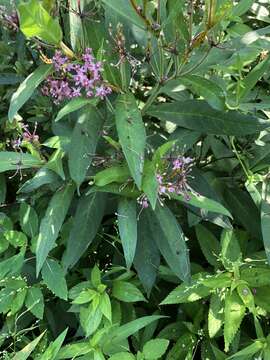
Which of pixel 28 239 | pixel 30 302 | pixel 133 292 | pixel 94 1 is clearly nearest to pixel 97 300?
pixel 133 292

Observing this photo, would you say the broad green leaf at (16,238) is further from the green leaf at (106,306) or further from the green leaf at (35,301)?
the green leaf at (106,306)

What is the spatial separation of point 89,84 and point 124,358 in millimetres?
655

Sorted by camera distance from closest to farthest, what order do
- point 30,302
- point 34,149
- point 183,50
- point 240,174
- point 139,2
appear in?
point 139,2, point 183,50, point 34,149, point 30,302, point 240,174

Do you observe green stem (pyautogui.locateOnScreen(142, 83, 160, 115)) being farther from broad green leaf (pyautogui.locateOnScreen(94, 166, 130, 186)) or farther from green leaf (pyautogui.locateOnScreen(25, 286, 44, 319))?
green leaf (pyautogui.locateOnScreen(25, 286, 44, 319))

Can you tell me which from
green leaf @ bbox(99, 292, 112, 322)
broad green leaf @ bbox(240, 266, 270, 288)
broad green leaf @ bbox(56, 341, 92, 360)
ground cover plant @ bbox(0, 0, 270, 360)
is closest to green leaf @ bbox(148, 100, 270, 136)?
ground cover plant @ bbox(0, 0, 270, 360)

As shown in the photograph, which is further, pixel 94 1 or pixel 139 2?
pixel 94 1

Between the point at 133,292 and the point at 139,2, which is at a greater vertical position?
the point at 139,2

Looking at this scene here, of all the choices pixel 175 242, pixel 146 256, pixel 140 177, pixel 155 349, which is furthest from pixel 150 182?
pixel 155 349

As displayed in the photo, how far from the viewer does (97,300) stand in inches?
53.0

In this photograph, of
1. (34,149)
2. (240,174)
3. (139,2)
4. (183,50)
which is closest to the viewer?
(139,2)

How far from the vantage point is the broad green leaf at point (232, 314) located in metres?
1.25

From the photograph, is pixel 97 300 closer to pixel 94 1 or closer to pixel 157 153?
pixel 157 153

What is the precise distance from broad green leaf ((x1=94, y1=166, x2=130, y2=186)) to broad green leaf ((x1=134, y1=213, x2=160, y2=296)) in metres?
0.19

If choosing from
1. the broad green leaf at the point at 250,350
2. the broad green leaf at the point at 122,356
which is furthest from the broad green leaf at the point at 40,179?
the broad green leaf at the point at 250,350
